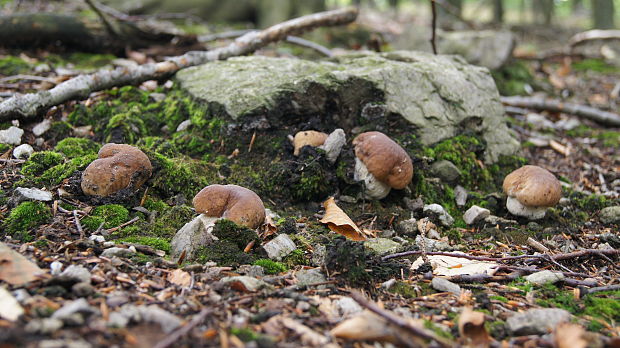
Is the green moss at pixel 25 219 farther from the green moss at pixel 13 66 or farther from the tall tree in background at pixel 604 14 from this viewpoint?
the tall tree in background at pixel 604 14

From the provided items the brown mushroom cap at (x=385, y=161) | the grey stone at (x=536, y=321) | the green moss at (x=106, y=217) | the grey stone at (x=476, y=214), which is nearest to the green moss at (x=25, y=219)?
the green moss at (x=106, y=217)

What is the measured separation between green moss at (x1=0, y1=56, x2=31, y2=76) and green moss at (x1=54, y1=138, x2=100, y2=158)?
233 centimetres

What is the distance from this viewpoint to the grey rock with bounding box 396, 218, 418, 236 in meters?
4.24

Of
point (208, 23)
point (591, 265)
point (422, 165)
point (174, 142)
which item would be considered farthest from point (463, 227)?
point (208, 23)

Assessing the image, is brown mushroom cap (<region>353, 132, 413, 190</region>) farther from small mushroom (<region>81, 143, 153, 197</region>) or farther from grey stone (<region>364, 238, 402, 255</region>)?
small mushroom (<region>81, 143, 153, 197</region>)

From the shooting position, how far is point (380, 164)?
421 cm

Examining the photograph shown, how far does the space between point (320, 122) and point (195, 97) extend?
1440 millimetres

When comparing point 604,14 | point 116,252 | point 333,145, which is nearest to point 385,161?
point 333,145

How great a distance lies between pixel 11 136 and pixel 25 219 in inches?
65.0

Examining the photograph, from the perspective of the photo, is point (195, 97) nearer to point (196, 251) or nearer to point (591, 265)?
point (196, 251)

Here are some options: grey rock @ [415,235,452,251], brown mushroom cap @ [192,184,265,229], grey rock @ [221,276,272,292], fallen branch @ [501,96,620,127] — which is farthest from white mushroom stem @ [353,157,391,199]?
fallen branch @ [501,96,620,127]

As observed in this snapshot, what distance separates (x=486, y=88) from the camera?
6047 millimetres

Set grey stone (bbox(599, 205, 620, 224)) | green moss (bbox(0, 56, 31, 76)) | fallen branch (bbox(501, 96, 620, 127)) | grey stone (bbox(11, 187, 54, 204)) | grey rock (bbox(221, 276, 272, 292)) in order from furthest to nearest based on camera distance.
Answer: fallen branch (bbox(501, 96, 620, 127)) < green moss (bbox(0, 56, 31, 76)) < grey stone (bbox(599, 205, 620, 224)) < grey stone (bbox(11, 187, 54, 204)) < grey rock (bbox(221, 276, 272, 292))

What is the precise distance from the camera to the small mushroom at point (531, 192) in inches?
172
